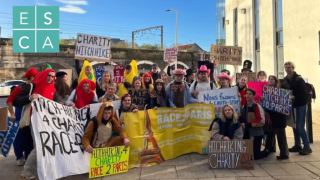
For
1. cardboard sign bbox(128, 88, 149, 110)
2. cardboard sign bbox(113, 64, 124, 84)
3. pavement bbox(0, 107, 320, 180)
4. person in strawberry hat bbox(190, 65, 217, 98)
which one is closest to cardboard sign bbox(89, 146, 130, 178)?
pavement bbox(0, 107, 320, 180)

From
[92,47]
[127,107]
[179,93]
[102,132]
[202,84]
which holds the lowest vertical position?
[102,132]

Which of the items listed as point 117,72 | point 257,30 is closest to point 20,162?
point 117,72

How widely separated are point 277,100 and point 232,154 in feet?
4.90

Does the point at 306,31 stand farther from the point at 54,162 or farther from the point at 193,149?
the point at 54,162

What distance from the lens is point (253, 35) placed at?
63.3 feet

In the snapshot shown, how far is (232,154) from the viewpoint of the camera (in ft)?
16.1

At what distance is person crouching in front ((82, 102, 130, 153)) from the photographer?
184 inches

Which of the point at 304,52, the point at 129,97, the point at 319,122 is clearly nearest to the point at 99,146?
the point at 129,97

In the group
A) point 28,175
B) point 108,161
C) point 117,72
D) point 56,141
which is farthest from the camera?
point 117,72

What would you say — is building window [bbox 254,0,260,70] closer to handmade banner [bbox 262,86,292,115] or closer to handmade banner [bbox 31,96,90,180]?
handmade banner [bbox 262,86,292,115]

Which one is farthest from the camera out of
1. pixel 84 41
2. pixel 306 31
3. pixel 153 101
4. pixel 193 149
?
pixel 306 31

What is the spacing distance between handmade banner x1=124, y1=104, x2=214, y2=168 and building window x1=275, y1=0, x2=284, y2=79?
1168 cm

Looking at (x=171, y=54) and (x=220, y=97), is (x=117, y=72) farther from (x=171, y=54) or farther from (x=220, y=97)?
(x=171, y=54)

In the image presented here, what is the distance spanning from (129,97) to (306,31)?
36.6ft
